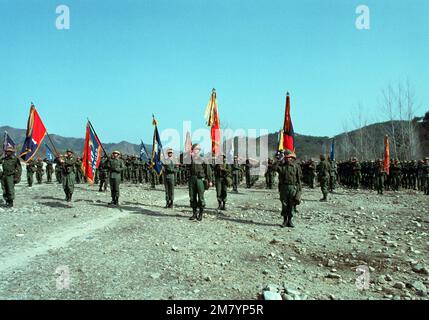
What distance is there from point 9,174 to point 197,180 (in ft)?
22.5

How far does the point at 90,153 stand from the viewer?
45.6 feet

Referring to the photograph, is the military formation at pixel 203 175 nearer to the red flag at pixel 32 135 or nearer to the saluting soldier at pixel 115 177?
the saluting soldier at pixel 115 177

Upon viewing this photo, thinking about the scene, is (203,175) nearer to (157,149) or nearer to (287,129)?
(157,149)

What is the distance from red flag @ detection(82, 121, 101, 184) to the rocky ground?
5.44 ft

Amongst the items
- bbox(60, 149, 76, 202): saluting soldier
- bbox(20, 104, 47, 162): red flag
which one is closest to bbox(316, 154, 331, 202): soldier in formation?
bbox(60, 149, 76, 202): saluting soldier

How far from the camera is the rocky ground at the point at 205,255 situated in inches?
214

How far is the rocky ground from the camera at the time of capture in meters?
5.44

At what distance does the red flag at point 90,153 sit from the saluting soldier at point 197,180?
15.4ft

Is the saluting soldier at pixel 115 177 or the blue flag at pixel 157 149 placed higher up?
the blue flag at pixel 157 149

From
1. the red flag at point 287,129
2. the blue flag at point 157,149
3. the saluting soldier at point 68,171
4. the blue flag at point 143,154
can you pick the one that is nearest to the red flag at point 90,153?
the saluting soldier at point 68,171

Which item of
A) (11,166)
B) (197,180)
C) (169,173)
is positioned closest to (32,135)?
(11,166)
